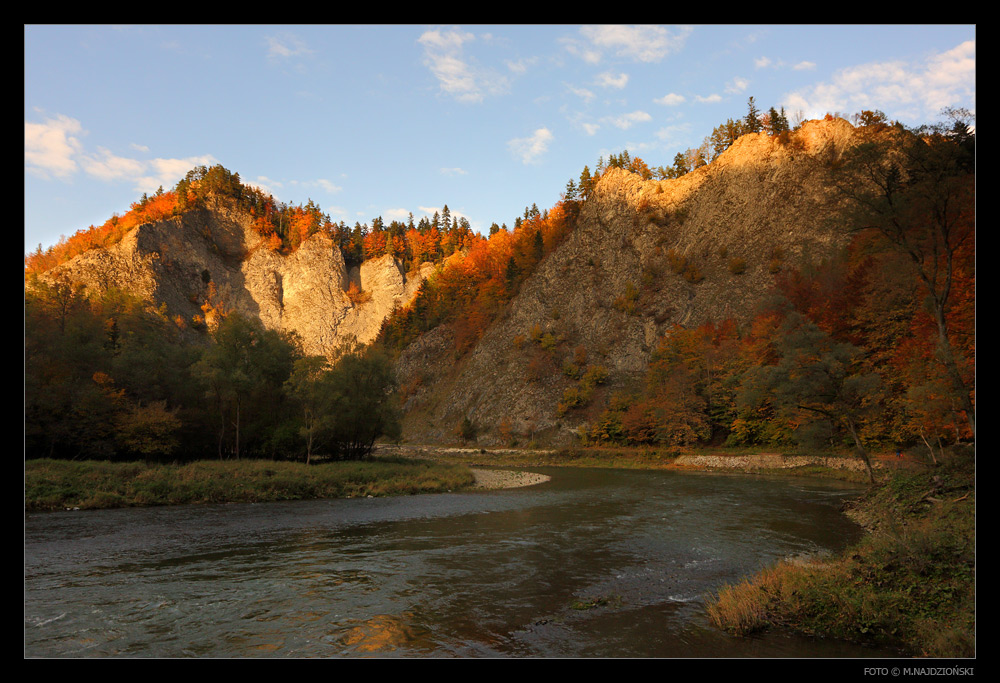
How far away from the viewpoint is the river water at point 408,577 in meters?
9.11

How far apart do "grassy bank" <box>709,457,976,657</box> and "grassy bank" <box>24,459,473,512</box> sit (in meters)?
27.0

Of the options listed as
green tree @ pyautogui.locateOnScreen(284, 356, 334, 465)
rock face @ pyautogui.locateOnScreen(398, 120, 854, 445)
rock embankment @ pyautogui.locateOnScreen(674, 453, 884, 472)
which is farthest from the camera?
rock face @ pyautogui.locateOnScreen(398, 120, 854, 445)

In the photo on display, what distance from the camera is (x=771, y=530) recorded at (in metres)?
19.8

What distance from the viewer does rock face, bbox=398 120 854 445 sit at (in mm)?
73812

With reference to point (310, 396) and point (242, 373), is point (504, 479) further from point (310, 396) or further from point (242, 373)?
point (242, 373)

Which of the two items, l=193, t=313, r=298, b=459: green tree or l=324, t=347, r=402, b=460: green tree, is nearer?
l=193, t=313, r=298, b=459: green tree

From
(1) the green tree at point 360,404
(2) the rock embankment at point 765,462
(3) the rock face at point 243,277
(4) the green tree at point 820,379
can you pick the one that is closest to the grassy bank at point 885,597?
(4) the green tree at point 820,379

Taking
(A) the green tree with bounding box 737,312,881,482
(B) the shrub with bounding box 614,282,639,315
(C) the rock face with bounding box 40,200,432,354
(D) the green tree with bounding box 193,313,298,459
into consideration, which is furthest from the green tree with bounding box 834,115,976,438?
(C) the rock face with bounding box 40,200,432,354

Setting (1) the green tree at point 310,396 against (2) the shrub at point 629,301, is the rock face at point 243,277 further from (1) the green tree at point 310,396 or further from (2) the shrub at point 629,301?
(1) the green tree at point 310,396

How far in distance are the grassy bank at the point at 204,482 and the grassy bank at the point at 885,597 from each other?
88.5 feet

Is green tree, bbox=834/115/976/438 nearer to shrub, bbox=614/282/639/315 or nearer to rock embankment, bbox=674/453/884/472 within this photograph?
rock embankment, bbox=674/453/884/472

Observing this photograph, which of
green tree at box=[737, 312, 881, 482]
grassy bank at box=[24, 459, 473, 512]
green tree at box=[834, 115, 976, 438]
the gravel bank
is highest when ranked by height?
green tree at box=[834, 115, 976, 438]

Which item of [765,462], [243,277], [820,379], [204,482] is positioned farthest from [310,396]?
[243,277]
